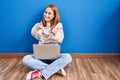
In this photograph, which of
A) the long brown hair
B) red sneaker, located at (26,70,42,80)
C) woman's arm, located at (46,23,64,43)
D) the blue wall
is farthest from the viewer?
the blue wall

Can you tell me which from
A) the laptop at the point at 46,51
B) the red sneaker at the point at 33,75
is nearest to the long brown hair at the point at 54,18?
the laptop at the point at 46,51

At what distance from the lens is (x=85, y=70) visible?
236 cm

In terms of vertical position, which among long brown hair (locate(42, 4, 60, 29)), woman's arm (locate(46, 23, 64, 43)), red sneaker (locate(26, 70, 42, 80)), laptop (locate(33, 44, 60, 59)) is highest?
long brown hair (locate(42, 4, 60, 29))

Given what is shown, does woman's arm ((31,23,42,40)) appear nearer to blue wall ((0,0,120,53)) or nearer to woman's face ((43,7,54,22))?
woman's face ((43,7,54,22))

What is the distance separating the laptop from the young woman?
0.17 ft

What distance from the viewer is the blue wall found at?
270 centimetres

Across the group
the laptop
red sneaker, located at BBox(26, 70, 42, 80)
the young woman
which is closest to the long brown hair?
the young woman

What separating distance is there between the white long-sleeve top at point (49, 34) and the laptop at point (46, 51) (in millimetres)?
239

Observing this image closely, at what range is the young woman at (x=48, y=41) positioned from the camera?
2.15 metres

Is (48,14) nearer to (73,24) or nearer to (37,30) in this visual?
(37,30)

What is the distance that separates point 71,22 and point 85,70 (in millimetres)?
705

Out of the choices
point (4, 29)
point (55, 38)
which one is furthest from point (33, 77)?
point (4, 29)

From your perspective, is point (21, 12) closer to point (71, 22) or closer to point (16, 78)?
point (71, 22)

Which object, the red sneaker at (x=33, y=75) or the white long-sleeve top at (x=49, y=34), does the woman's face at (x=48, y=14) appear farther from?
the red sneaker at (x=33, y=75)
